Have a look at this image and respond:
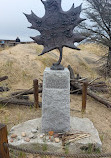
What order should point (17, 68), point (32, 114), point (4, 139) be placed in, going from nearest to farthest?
point (4, 139) → point (32, 114) → point (17, 68)

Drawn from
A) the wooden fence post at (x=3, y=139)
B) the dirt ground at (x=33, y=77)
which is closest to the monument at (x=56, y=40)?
the dirt ground at (x=33, y=77)

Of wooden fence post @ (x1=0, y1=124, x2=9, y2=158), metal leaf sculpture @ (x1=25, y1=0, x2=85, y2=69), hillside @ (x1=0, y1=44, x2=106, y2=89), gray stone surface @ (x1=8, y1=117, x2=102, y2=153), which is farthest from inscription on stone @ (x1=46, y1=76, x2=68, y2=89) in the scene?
hillside @ (x1=0, y1=44, x2=106, y2=89)

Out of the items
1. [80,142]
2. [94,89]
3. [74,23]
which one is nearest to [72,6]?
[74,23]

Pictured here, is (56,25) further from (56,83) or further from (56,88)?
(56,88)

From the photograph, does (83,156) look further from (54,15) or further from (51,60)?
(51,60)

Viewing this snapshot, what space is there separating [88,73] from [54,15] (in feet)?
27.2

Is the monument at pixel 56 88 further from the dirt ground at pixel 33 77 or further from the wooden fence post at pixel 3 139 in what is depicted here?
the wooden fence post at pixel 3 139

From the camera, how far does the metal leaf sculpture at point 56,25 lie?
3.30m

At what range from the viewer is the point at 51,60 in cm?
1159

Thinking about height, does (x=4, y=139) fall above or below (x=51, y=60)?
below

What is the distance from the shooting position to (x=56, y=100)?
11.3 ft

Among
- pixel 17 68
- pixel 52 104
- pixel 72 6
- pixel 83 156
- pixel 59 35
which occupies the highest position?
pixel 72 6

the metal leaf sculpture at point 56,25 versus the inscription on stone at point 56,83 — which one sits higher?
the metal leaf sculpture at point 56,25

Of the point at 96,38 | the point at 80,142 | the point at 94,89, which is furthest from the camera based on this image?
the point at 96,38
